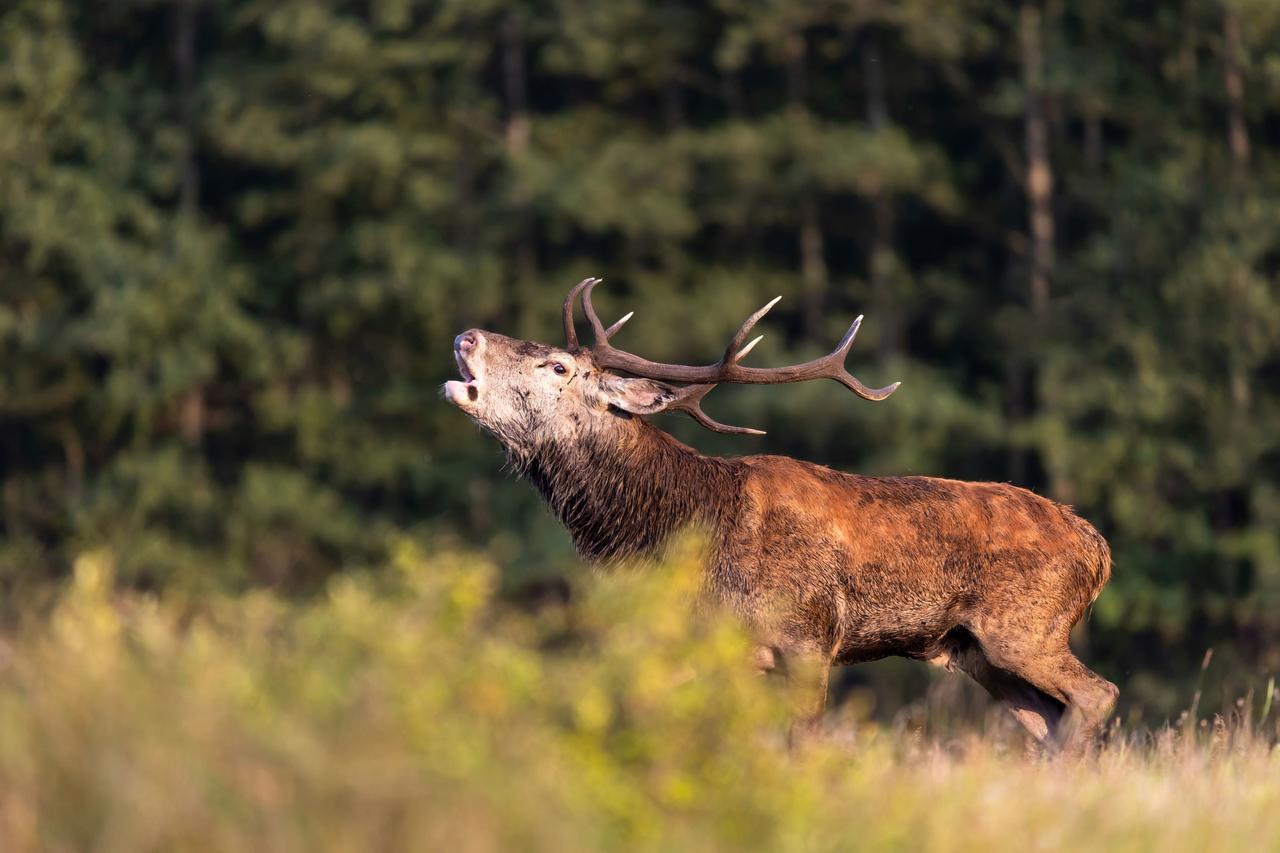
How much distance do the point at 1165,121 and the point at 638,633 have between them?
20.7 metres

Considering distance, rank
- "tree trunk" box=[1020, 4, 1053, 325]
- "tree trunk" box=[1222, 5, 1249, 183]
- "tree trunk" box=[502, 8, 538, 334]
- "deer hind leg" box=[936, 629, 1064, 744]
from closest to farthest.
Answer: "deer hind leg" box=[936, 629, 1064, 744], "tree trunk" box=[1222, 5, 1249, 183], "tree trunk" box=[1020, 4, 1053, 325], "tree trunk" box=[502, 8, 538, 334]

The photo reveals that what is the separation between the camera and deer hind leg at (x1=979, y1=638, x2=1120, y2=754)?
820cm

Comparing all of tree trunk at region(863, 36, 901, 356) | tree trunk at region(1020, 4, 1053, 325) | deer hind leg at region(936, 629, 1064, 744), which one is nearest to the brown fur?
deer hind leg at region(936, 629, 1064, 744)

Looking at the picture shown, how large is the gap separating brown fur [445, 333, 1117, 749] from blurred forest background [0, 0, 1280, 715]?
1418 centimetres

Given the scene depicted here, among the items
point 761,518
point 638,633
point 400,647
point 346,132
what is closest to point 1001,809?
point 638,633

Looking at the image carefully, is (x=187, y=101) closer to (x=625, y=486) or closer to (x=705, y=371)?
(x=705, y=371)

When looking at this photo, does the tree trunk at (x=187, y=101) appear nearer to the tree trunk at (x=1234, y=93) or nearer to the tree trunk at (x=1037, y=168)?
the tree trunk at (x=1037, y=168)

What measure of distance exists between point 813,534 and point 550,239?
19906mm

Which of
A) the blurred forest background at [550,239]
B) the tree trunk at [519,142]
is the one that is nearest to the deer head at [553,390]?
the blurred forest background at [550,239]

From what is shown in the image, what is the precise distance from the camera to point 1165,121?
23984 millimetres

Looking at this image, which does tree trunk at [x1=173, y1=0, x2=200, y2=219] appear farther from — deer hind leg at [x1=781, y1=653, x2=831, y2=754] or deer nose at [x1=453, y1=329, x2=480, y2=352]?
deer hind leg at [x1=781, y1=653, x2=831, y2=754]

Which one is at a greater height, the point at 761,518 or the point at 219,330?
the point at 761,518

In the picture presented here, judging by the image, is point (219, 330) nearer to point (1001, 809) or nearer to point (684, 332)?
point (684, 332)

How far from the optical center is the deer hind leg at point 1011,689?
8.38 metres
